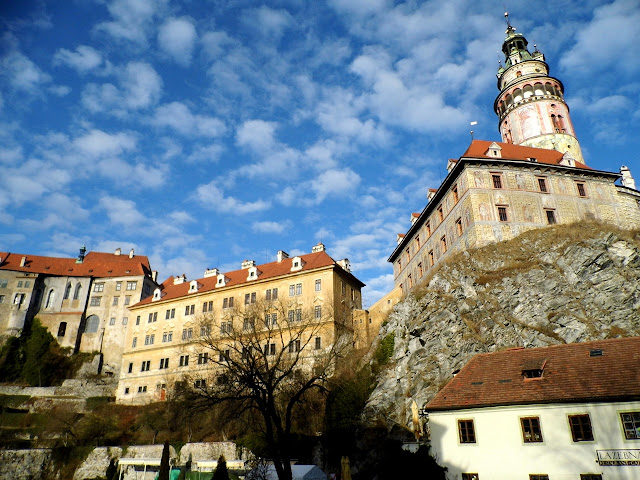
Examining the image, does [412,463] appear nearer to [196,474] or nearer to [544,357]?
[544,357]

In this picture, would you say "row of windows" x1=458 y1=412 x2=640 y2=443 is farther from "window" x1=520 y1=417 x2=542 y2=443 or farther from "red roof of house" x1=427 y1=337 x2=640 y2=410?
"red roof of house" x1=427 y1=337 x2=640 y2=410

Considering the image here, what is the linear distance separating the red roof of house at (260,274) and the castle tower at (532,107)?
28.7 metres

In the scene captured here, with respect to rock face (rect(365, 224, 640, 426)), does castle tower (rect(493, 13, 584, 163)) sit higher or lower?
higher

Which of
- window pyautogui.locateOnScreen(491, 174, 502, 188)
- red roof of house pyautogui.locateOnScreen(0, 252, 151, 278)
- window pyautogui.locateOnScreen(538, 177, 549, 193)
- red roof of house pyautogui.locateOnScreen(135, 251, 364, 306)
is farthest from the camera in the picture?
red roof of house pyautogui.locateOnScreen(0, 252, 151, 278)

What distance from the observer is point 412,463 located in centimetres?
2422

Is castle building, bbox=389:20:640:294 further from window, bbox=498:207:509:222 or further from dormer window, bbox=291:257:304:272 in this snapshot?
dormer window, bbox=291:257:304:272

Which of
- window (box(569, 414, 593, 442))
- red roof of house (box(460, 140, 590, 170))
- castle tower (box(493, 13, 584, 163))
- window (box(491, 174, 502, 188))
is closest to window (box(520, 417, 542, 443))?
window (box(569, 414, 593, 442))

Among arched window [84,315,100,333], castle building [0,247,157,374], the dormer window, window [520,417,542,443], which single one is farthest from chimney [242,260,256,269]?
window [520,417,542,443]

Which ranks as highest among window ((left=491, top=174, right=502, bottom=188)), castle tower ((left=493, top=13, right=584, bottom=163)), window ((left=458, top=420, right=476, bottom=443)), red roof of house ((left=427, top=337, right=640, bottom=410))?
castle tower ((left=493, top=13, right=584, bottom=163))

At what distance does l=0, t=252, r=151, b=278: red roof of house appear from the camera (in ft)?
226

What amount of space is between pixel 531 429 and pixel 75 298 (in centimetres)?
6636

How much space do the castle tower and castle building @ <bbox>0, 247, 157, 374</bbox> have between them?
57.5m

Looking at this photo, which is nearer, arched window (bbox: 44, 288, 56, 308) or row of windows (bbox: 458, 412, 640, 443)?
row of windows (bbox: 458, 412, 640, 443)

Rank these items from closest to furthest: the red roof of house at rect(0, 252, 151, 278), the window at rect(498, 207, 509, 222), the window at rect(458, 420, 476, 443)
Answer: the window at rect(458, 420, 476, 443), the window at rect(498, 207, 509, 222), the red roof of house at rect(0, 252, 151, 278)
